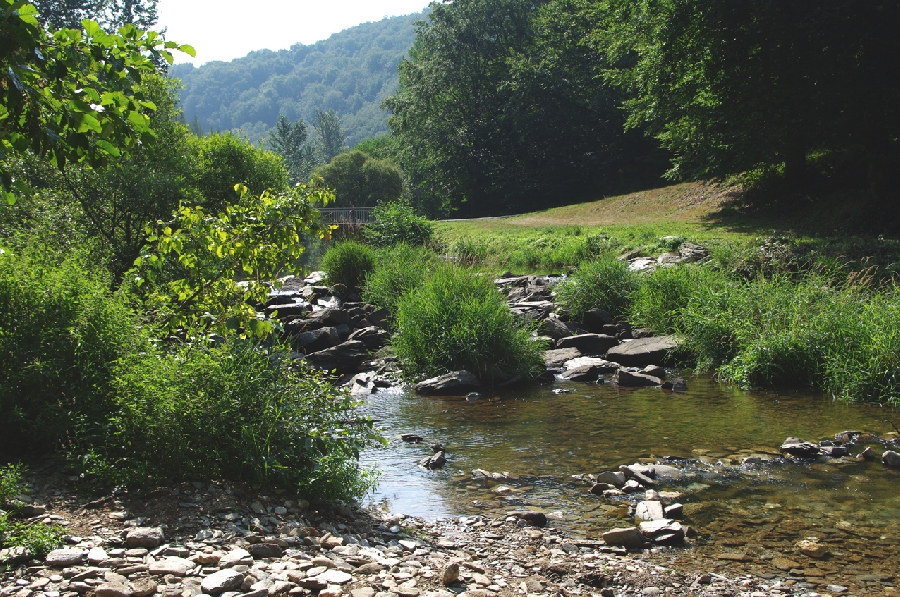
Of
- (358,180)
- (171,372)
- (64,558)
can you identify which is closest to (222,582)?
(64,558)

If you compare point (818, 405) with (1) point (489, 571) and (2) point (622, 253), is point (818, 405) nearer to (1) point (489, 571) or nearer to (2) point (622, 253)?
(1) point (489, 571)

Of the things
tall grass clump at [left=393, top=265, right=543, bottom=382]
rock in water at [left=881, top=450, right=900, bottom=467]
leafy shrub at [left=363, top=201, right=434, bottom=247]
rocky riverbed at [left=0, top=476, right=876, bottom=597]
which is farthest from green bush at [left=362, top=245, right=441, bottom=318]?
rocky riverbed at [left=0, top=476, right=876, bottom=597]

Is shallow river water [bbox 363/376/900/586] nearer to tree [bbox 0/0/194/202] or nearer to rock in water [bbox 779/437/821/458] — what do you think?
rock in water [bbox 779/437/821/458]

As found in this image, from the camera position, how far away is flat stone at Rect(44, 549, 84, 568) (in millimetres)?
3926

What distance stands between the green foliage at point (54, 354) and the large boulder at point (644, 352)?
908 centimetres

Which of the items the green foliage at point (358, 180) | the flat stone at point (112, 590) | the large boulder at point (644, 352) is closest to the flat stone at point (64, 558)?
the flat stone at point (112, 590)

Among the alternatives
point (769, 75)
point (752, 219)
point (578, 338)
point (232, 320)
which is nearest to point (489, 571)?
point (232, 320)

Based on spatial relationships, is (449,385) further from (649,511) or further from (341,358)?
(649,511)

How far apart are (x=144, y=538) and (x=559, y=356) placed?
32.7 feet

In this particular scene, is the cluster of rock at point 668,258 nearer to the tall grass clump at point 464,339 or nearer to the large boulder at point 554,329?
the large boulder at point 554,329

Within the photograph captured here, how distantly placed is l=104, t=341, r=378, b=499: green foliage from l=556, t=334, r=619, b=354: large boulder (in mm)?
8656

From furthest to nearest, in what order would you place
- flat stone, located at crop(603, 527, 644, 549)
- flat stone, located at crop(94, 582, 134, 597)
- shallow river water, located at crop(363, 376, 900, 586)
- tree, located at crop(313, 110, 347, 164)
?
tree, located at crop(313, 110, 347, 164), shallow river water, located at crop(363, 376, 900, 586), flat stone, located at crop(603, 527, 644, 549), flat stone, located at crop(94, 582, 134, 597)

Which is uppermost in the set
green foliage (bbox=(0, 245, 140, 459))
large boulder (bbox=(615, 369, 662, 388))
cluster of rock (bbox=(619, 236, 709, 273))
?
green foliage (bbox=(0, 245, 140, 459))

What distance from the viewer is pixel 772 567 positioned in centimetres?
498
